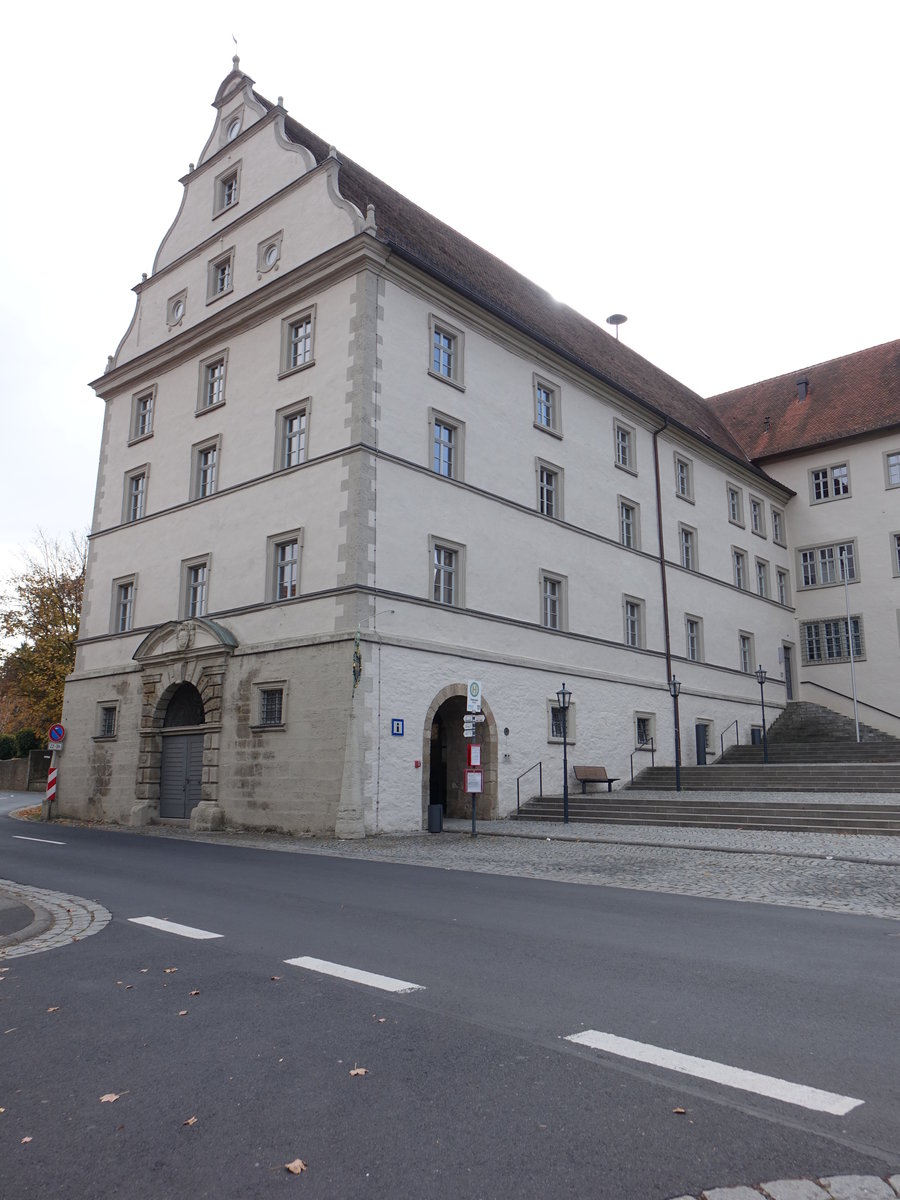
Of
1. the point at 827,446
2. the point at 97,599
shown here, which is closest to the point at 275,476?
the point at 97,599

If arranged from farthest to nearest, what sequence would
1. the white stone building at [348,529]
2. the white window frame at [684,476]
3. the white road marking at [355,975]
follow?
the white window frame at [684,476] → the white stone building at [348,529] → the white road marking at [355,975]

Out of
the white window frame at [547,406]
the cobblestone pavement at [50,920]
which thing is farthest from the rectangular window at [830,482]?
the cobblestone pavement at [50,920]

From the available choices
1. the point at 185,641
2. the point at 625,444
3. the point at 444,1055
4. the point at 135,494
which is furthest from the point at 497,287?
the point at 444,1055

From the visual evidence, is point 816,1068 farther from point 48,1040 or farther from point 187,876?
point 187,876

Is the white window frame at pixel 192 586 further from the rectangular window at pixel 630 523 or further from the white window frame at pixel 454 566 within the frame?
the rectangular window at pixel 630 523

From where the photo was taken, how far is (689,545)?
3275 centimetres

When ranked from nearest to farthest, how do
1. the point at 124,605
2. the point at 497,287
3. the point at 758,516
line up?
1. the point at 124,605
2. the point at 497,287
3. the point at 758,516

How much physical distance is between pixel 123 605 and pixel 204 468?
4.85 m

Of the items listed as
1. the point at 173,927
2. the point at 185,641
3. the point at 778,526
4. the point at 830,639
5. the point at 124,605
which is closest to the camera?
the point at 173,927

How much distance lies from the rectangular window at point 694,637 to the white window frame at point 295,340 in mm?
15578

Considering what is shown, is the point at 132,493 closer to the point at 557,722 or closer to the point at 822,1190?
the point at 557,722

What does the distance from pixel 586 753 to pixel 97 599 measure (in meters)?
14.6

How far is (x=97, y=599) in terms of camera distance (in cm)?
2736

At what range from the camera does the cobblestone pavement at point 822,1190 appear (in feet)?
10.0
